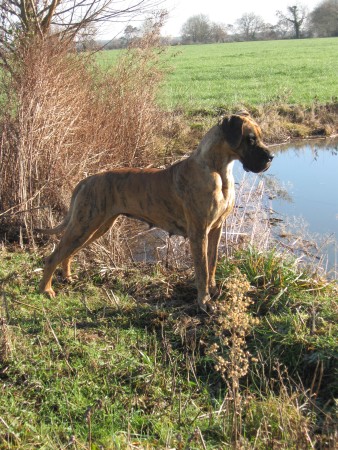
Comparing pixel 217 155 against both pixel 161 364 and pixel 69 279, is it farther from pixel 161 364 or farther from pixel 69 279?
pixel 69 279

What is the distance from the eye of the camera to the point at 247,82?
26.5 metres

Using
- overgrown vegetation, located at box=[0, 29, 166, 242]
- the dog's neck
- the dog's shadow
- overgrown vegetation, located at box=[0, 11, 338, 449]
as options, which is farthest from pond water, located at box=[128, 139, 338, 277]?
the dog's neck

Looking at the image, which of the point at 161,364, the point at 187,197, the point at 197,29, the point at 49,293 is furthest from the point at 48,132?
the point at 197,29

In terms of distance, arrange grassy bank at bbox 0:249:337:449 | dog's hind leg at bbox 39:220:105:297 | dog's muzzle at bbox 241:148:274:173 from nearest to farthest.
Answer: grassy bank at bbox 0:249:337:449 < dog's muzzle at bbox 241:148:274:173 < dog's hind leg at bbox 39:220:105:297

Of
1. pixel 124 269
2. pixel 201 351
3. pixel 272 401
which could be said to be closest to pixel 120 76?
pixel 124 269

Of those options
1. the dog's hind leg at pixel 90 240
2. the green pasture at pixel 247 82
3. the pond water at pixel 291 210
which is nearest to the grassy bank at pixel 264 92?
the green pasture at pixel 247 82

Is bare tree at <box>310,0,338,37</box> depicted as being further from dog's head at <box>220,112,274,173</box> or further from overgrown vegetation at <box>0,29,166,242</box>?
dog's head at <box>220,112,274,173</box>

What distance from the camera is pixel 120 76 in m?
10.0

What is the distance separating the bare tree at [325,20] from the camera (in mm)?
75750

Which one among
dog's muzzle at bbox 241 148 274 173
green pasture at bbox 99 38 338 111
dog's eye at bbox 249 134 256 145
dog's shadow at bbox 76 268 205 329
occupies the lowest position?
dog's shadow at bbox 76 268 205 329

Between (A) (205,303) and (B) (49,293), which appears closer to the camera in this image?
(A) (205,303)

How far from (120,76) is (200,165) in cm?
575

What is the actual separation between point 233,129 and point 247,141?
0.15 metres

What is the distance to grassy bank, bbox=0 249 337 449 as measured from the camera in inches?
125
